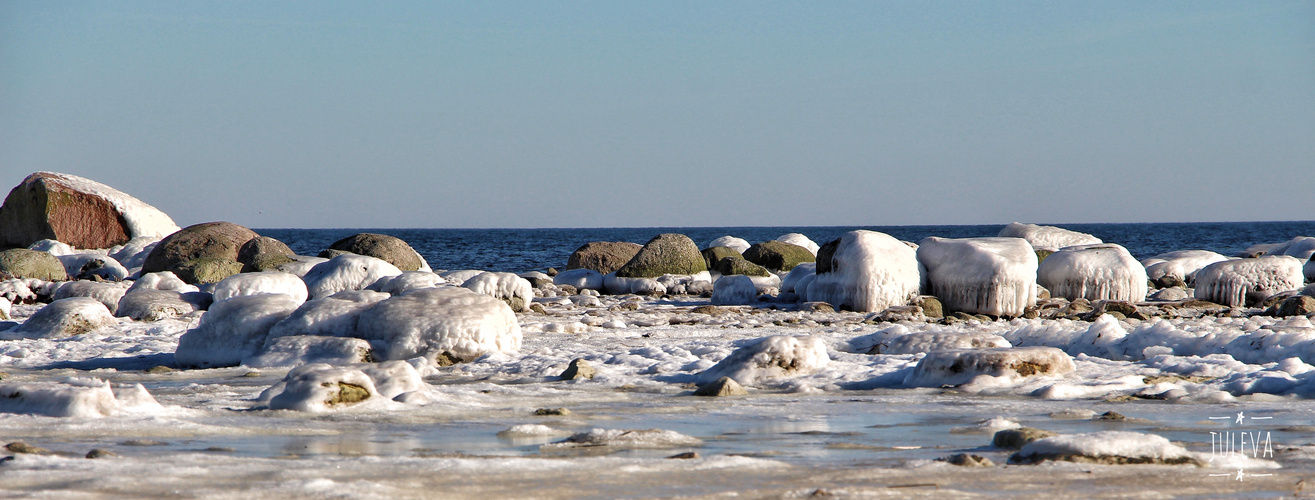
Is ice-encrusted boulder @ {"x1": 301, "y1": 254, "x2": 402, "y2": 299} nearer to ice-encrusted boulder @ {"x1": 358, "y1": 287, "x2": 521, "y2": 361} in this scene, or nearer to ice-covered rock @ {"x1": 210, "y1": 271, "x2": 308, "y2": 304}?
ice-covered rock @ {"x1": 210, "y1": 271, "x2": 308, "y2": 304}

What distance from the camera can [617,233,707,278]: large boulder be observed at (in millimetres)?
17750

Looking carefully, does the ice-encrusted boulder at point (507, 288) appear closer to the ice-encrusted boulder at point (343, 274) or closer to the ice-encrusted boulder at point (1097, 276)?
the ice-encrusted boulder at point (343, 274)

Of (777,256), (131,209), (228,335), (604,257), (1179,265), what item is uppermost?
(131,209)

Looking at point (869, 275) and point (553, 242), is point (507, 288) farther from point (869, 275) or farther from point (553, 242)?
point (553, 242)

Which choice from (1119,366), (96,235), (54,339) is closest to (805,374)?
(1119,366)

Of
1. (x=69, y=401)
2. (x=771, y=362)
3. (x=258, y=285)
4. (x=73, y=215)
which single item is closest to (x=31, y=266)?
(x=258, y=285)

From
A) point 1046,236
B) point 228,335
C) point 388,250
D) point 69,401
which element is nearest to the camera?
point 69,401

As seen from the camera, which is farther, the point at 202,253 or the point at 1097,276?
the point at 202,253

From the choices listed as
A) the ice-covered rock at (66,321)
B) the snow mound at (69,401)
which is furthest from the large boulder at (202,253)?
the snow mound at (69,401)

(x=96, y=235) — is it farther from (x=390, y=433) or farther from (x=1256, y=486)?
(x=1256, y=486)

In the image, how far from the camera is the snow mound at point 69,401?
4.71 metres

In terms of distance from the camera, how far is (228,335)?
7871mm

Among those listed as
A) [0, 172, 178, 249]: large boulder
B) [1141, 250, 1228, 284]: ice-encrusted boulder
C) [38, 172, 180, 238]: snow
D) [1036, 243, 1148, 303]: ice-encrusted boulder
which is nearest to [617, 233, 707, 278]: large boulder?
[1036, 243, 1148, 303]: ice-encrusted boulder

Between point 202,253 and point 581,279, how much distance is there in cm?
590
